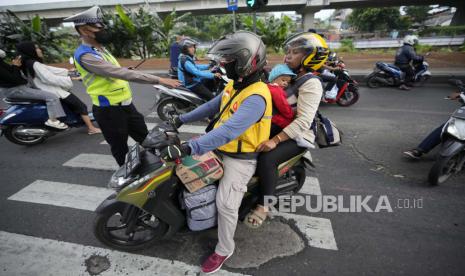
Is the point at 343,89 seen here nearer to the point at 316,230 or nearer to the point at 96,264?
the point at 316,230

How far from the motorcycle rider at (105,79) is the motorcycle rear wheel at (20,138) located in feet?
8.22

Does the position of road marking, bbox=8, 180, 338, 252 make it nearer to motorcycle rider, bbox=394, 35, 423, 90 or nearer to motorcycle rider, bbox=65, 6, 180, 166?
motorcycle rider, bbox=65, 6, 180, 166

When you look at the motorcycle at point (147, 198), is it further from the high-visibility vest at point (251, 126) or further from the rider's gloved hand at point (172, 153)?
the high-visibility vest at point (251, 126)

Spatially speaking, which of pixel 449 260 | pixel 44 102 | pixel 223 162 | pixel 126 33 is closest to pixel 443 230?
pixel 449 260

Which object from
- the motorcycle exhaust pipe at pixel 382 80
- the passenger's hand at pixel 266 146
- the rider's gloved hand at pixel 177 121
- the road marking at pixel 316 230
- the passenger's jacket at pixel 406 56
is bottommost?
the road marking at pixel 316 230

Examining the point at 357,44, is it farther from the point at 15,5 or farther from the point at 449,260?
the point at 15,5

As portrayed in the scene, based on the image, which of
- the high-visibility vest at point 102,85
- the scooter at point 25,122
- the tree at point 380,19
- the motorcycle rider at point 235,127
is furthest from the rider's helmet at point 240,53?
the tree at point 380,19

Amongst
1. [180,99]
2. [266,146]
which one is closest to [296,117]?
[266,146]

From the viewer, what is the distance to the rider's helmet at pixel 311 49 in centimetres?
246

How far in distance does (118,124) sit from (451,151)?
388 centimetres

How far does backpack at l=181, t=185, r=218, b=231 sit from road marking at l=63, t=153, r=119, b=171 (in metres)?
2.09

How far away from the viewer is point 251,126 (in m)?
1.94

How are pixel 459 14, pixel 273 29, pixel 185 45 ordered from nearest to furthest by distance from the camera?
pixel 185 45
pixel 273 29
pixel 459 14

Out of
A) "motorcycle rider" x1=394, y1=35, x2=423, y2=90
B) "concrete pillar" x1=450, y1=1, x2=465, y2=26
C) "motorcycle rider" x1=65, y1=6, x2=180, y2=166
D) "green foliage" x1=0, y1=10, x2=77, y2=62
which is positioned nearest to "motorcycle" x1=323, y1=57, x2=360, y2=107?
"motorcycle rider" x1=394, y1=35, x2=423, y2=90
